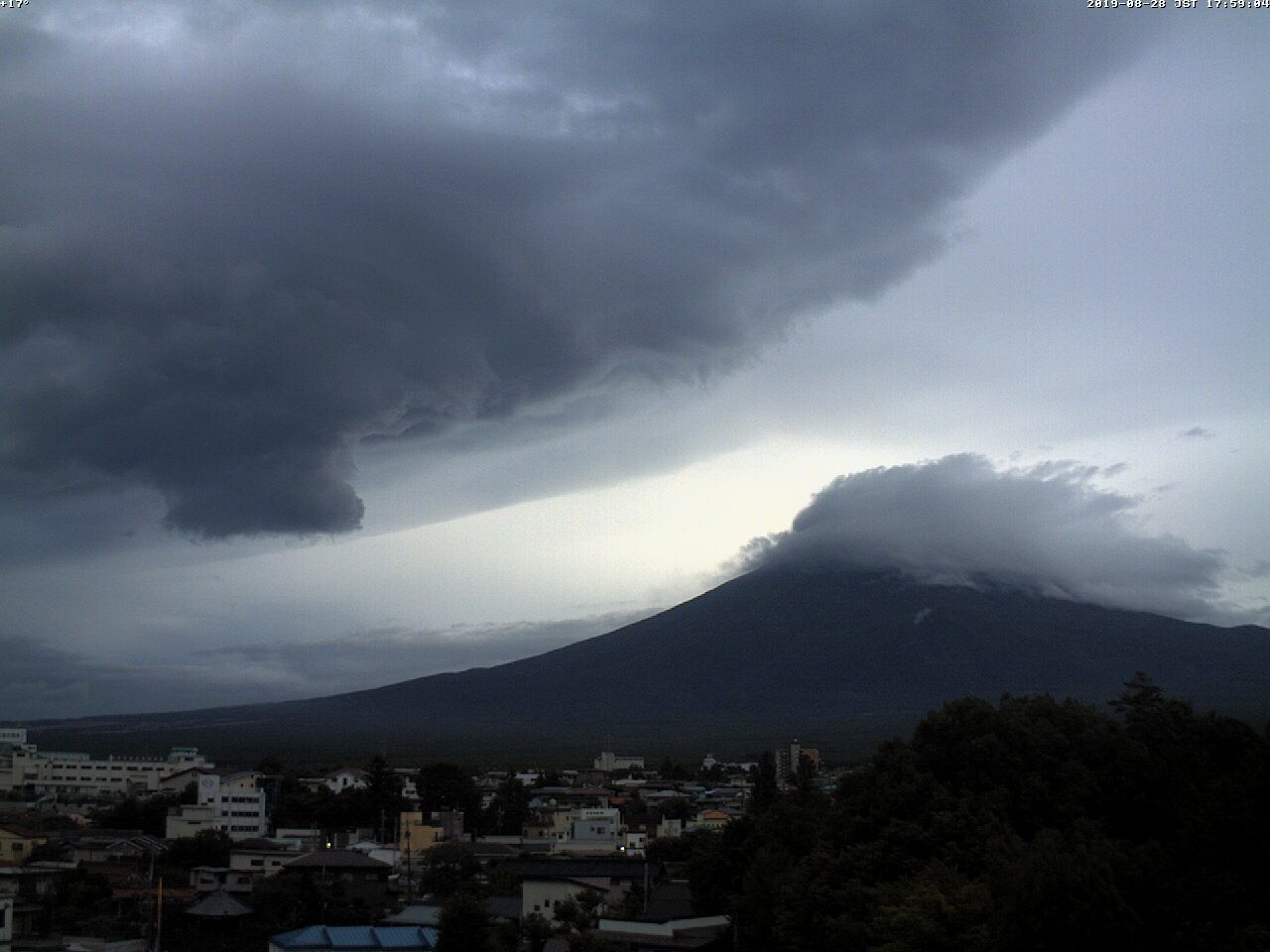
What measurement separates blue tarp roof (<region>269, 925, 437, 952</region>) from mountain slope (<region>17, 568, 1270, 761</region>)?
75.5m

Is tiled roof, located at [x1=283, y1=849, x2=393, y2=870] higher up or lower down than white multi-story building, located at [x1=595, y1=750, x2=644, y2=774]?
lower down

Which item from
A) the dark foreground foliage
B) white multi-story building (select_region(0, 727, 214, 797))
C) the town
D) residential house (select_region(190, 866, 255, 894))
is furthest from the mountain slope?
the dark foreground foliage

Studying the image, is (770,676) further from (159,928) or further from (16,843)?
(159,928)

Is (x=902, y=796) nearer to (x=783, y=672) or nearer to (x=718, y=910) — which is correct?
(x=718, y=910)

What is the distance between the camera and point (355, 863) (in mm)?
42375

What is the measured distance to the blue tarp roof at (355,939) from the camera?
101ft

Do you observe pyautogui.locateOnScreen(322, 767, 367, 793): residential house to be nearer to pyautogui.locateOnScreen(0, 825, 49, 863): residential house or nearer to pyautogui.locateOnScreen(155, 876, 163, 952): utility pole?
pyautogui.locateOnScreen(0, 825, 49, 863): residential house

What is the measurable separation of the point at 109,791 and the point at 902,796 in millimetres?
59446

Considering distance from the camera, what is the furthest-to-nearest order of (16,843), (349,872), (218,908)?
(16,843), (349,872), (218,908)

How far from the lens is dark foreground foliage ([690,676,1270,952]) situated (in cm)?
1892

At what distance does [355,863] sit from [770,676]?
359 feet

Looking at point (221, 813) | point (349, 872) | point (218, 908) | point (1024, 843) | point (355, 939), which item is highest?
point (1024, 843)

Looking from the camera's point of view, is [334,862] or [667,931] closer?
[667,931]

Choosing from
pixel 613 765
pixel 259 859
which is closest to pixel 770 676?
pixel 613 765
